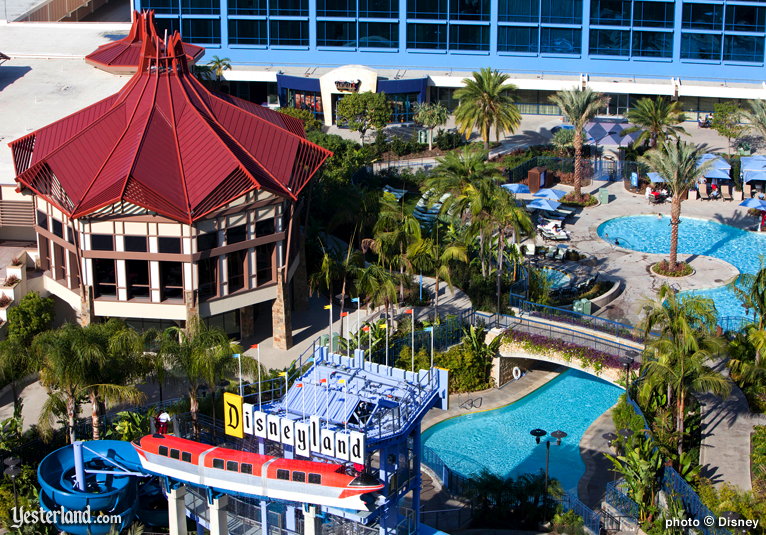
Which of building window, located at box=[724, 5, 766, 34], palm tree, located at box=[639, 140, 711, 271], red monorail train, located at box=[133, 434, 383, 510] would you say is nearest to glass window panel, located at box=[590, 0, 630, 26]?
building window, located at box=[724, 5, 766, 34]

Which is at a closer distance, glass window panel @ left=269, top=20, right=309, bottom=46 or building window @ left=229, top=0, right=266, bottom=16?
building window @ left=229, top=0, right=266, bottom=16

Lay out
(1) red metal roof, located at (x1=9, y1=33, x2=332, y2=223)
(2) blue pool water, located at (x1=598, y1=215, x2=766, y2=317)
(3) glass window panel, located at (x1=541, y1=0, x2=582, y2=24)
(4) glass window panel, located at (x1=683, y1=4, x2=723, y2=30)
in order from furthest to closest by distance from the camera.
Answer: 1. (3) glass window panel, located at (x1=541, y1=0, x2=582, y2=24)
2. (4) glass window panel, located at (x1=683, y1=4, x2=723, y2=30)
3. (2) blue pool water, located at (x1=598, y1=215, x2=766, y2=317)
4. (1) red metal roof, located at (x1=9, y1=33, x2=332, y2=223)

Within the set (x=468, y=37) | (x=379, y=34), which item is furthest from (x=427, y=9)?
(x=379, y=34)

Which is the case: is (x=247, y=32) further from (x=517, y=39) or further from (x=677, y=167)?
(x=677, y=167)

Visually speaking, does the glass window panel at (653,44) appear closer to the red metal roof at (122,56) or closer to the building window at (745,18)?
the building window at (745,18)

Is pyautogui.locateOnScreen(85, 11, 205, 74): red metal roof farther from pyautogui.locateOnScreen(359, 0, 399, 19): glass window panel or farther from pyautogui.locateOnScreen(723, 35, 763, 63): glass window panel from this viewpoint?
pyautogui.locateOnScreen(723, 35, 763, 63): glass window panel

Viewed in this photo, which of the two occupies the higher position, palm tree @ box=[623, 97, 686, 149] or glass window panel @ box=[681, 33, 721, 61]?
glass window panel @ box=[681, 33, 721, 61]

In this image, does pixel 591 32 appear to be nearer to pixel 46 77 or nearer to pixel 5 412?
pixel 46 77
